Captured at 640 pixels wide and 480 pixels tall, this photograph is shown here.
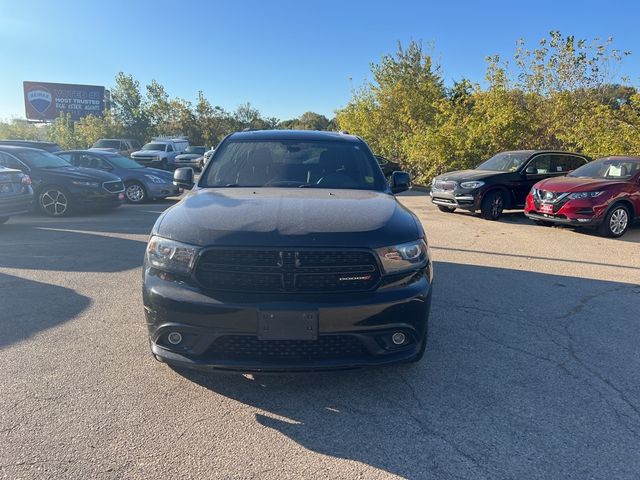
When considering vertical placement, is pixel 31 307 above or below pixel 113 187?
below

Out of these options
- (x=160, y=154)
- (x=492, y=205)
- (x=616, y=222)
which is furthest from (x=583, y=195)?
(x=160, y=154)

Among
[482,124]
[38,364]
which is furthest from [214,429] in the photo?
[482,124]

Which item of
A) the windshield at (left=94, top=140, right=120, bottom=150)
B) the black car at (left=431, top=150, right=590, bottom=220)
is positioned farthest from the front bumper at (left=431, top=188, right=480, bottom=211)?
the windshield at (left=94, top=140, right=120, bottom=150)

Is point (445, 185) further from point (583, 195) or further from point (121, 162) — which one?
point (121, 162)

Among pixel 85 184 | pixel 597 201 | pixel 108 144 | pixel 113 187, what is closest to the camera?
pixel 597 201

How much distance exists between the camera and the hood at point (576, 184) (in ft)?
30.4

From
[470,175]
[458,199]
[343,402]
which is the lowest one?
[343,402]

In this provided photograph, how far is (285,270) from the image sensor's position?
9.44 feet

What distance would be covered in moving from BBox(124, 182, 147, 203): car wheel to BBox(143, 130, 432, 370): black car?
11235 mm

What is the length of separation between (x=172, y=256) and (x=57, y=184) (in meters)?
9.53

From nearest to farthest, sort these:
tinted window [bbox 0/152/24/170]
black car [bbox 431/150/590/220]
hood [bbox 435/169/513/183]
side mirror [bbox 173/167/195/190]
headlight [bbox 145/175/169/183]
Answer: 1. side mirror [bbox 173/167/195/190]
2. tinted window [bbox 0/152/24/170]
3. black car [bbox 431/150/590/220]
4. hood [bbox 435/169/513/183]
5. headlight [bbox 145/175/169/183]

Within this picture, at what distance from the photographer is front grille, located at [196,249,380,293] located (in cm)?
288

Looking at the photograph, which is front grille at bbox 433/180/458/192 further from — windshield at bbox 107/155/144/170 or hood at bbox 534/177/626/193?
windshield at bbox 107/155/144/170

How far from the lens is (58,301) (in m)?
5.05
